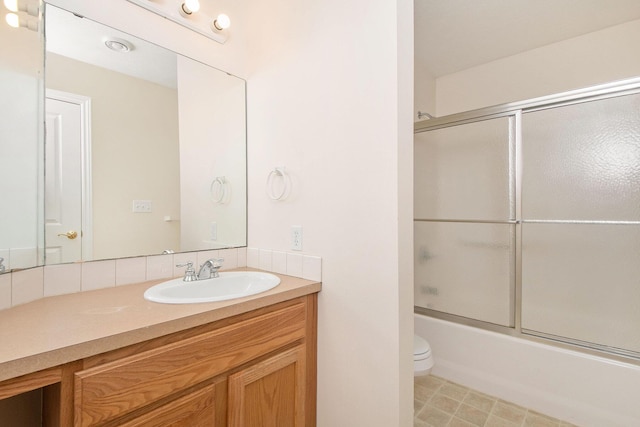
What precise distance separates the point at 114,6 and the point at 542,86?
3.08 m

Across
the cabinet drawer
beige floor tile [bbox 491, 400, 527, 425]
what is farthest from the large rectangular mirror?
beige floor tile [bbox 491, 400, 527, 425]

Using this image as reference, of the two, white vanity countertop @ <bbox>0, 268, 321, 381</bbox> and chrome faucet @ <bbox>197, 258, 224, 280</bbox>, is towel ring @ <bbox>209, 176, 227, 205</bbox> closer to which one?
chrome faucet @ <bbox>197, 258, 224, 280</bbox>

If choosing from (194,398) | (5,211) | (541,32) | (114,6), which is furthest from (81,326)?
(541,32)

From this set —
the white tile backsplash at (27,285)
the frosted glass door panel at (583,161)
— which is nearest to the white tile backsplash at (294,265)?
the white tile backsplash at (27,285)

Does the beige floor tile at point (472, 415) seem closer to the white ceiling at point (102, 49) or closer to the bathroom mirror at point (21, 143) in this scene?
the bathroom mirror at point (21, 143)

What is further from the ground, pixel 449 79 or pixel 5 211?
pixel 449 79

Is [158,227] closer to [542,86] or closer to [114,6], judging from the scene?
[114,6]

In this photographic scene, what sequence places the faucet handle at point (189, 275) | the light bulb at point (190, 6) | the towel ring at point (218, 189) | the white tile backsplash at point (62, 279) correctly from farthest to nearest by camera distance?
the towel ring at point (218, 189) → the light bulb at point (190, 6) → the faucet handle at point (189, 275) → the white tile backsplash at point (62, 279)

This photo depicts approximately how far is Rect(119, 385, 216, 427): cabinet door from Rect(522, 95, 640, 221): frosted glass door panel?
91.6 inches

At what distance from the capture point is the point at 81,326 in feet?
2.60

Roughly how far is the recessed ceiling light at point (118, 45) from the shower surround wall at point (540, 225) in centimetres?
217

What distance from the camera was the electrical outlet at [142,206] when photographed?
4.42ft

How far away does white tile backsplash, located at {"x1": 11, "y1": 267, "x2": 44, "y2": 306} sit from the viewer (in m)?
0.95

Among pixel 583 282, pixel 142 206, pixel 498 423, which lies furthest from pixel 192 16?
pixel 583 282
